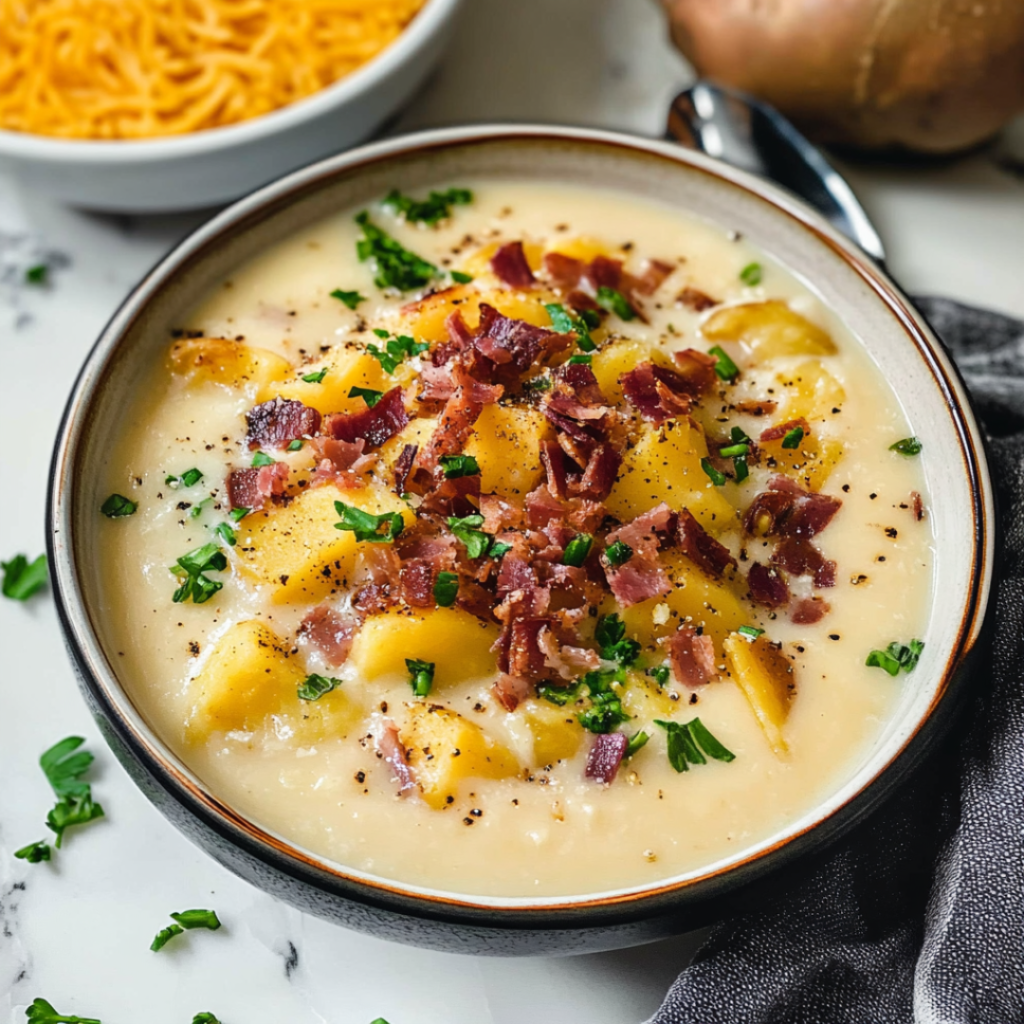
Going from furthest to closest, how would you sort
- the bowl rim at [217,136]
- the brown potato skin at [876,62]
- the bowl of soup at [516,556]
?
the brown potato skin at [876,62] → the bowl rim at [217,136] → the bowl of soup at [516,556]

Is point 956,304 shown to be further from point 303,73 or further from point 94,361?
point 94,361

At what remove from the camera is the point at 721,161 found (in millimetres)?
2754

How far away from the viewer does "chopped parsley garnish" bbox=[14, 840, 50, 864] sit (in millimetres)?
2352

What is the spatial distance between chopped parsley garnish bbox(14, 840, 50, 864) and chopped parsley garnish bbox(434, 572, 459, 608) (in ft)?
3.09

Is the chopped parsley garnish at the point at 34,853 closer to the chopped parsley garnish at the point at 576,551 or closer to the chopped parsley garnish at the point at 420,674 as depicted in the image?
the chopped parsley garnish at the point at 420,674

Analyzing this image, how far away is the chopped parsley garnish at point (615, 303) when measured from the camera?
8.59 ft

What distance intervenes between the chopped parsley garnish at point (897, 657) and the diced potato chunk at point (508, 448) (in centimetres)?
69

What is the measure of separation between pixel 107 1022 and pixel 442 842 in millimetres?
740

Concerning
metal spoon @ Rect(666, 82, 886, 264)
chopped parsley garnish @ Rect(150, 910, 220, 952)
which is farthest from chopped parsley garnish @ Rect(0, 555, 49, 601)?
metal spoon @ Rect(666, 82, 886, 264)

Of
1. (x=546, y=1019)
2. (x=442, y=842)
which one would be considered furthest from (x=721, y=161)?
(x=546, y=1019)

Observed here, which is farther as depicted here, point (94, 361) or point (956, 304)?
point (956, 304)

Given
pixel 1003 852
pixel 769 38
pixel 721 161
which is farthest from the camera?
pixel 769 38

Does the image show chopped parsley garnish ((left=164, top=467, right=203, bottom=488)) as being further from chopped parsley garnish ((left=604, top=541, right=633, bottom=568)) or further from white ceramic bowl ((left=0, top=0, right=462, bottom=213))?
white ceramic bowl ((left=0, top=0, right=462, bottom=213))

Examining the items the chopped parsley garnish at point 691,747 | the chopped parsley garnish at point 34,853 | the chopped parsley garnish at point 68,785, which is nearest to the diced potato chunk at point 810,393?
the chopped parsley garnish at point 691,747
